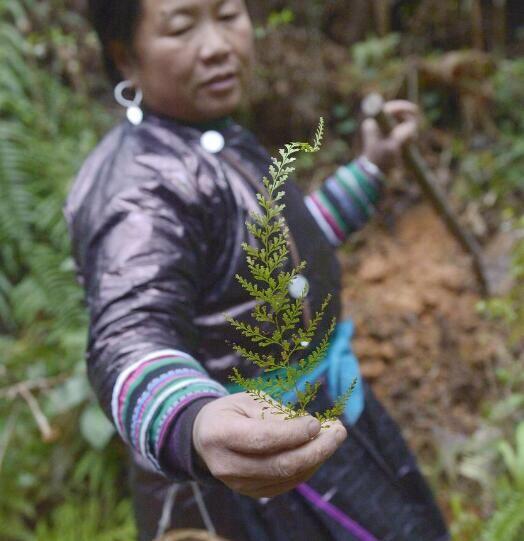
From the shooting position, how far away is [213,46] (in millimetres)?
1096

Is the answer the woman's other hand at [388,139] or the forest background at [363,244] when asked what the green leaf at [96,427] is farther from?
the woman's other hand at [388,139]

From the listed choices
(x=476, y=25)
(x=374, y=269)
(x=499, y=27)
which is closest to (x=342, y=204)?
(x=374, y=269)

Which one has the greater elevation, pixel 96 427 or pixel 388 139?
pixel 388 139

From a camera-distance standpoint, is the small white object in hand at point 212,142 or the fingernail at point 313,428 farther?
the small white object in hand at point 212,142

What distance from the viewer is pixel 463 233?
2795 mm

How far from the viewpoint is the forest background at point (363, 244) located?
2270 mm

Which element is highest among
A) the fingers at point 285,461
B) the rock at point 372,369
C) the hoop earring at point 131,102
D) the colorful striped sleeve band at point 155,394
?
the hoop earring at point 131,102

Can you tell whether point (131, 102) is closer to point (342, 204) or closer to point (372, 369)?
point (342, 204)

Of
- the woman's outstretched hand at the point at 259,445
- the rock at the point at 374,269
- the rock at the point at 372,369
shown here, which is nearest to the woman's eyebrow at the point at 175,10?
the woman's outstretched hand at the point at 259,445

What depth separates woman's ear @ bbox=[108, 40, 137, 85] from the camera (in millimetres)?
1196

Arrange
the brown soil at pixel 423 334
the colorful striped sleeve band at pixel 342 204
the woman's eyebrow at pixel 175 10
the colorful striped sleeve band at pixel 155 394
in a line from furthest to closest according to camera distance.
→ the brown soil at pixel 423 334 → the colorful striped sleeve band at pixel 342 204 → the woman's eyebrow at pixel 175 10 → the colorful striped sleeve band at pixel 155 394

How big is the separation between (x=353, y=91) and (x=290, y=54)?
390mm

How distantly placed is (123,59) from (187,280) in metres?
0.50

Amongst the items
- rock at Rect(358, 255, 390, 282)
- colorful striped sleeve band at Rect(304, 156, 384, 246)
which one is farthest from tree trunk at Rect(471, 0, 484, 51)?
colorful striped sleeve band at Rect(304, 156, 384, 246)
